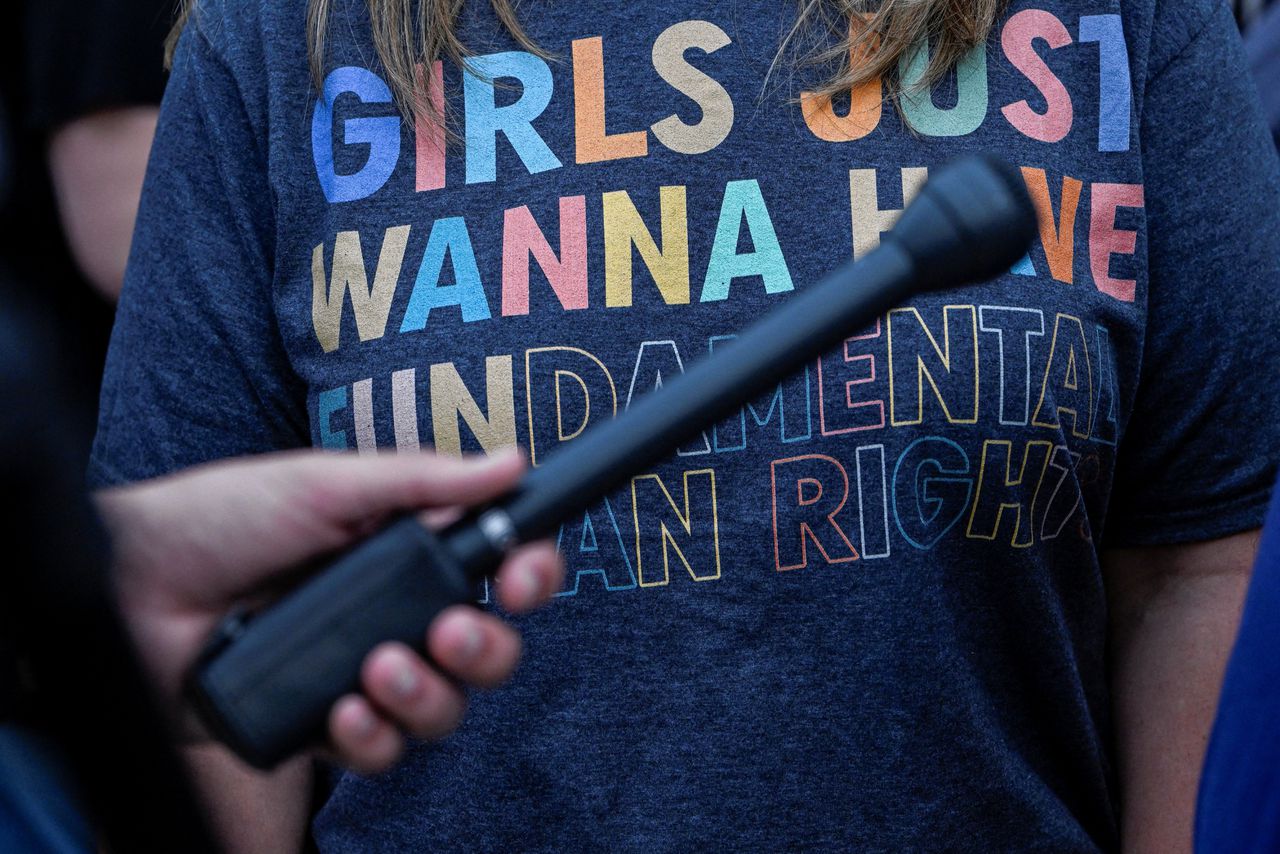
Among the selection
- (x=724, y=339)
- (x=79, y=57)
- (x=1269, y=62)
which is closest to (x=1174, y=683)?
(x=724, y=339)

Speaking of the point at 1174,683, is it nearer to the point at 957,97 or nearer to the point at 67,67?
the point at 957,97

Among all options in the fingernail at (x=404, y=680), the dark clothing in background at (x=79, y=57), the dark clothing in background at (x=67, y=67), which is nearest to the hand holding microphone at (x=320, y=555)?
the fingernail at (x=404, y=680)

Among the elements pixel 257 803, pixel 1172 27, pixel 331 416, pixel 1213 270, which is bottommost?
pixel 257 803

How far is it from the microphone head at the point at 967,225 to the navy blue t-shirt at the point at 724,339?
0.40 m

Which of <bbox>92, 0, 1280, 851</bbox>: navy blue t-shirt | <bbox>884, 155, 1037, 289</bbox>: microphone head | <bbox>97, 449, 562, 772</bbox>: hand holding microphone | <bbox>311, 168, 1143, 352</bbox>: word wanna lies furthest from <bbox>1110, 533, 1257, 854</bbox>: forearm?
<bbox>97, 449, 562, 772</bbox>: hand holding microphone

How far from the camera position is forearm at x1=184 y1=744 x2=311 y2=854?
111 centimetres

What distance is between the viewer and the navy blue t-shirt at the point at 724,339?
3.32ft

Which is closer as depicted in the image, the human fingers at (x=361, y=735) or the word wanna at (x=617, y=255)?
the human fingers at (x=361, y=735)

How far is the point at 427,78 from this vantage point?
3.65ft

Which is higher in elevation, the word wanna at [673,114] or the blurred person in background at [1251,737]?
the word wanna at [673,114]

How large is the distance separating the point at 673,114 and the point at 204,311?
1.52 ft

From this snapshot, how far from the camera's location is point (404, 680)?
56 centimetres

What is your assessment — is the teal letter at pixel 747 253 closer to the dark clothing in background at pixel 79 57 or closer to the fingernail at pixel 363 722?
the fingernail at pixel 363 722

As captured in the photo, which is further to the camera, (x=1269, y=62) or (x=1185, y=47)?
(x=1269, y=62)
